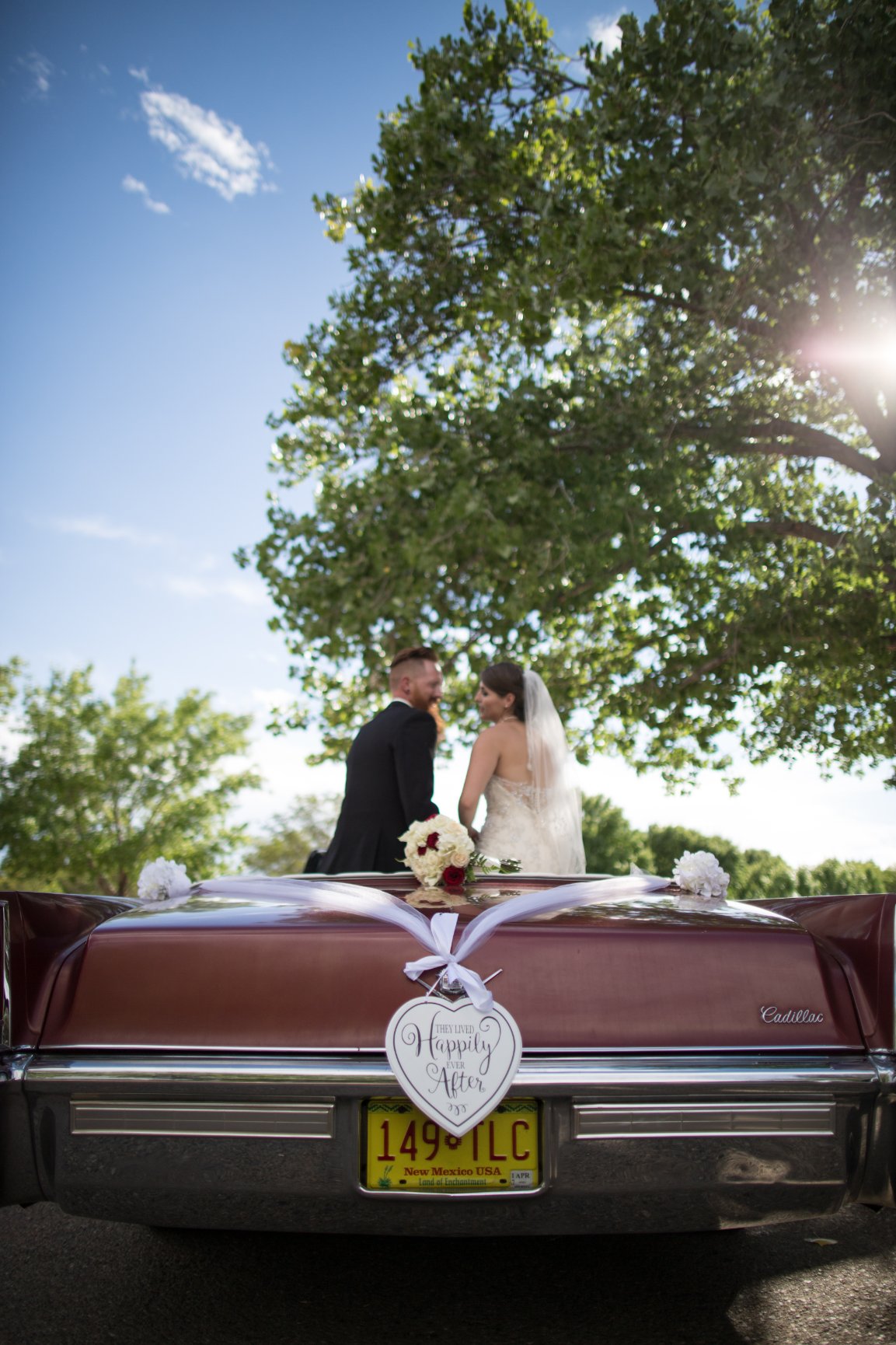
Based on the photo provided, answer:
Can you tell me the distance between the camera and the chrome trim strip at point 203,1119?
2361mm

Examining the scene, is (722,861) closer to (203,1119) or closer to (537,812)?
(537,812)

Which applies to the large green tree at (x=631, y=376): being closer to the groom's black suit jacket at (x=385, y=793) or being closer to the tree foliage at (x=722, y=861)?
the tree foliage at (x=722, y=861)

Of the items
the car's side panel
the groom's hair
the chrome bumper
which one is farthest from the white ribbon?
the groom's hair

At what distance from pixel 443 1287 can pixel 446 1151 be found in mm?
955

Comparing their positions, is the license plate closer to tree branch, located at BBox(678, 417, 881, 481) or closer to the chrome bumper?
the chrome bumper

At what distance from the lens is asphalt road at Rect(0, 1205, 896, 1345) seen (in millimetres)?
2672

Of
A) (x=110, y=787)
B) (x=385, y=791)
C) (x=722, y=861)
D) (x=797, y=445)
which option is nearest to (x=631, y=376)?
(x=797, y=445)

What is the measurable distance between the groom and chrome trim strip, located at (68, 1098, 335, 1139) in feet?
8.74

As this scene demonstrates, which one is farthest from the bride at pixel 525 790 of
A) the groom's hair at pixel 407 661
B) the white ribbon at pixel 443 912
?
the white ribbon at pixel 443 912

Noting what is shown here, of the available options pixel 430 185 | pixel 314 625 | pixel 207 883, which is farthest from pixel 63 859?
pixel 207 883

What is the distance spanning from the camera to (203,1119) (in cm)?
238

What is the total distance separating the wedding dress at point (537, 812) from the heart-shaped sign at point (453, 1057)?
130 inches

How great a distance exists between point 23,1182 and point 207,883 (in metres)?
1.05

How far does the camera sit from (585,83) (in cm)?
1160
